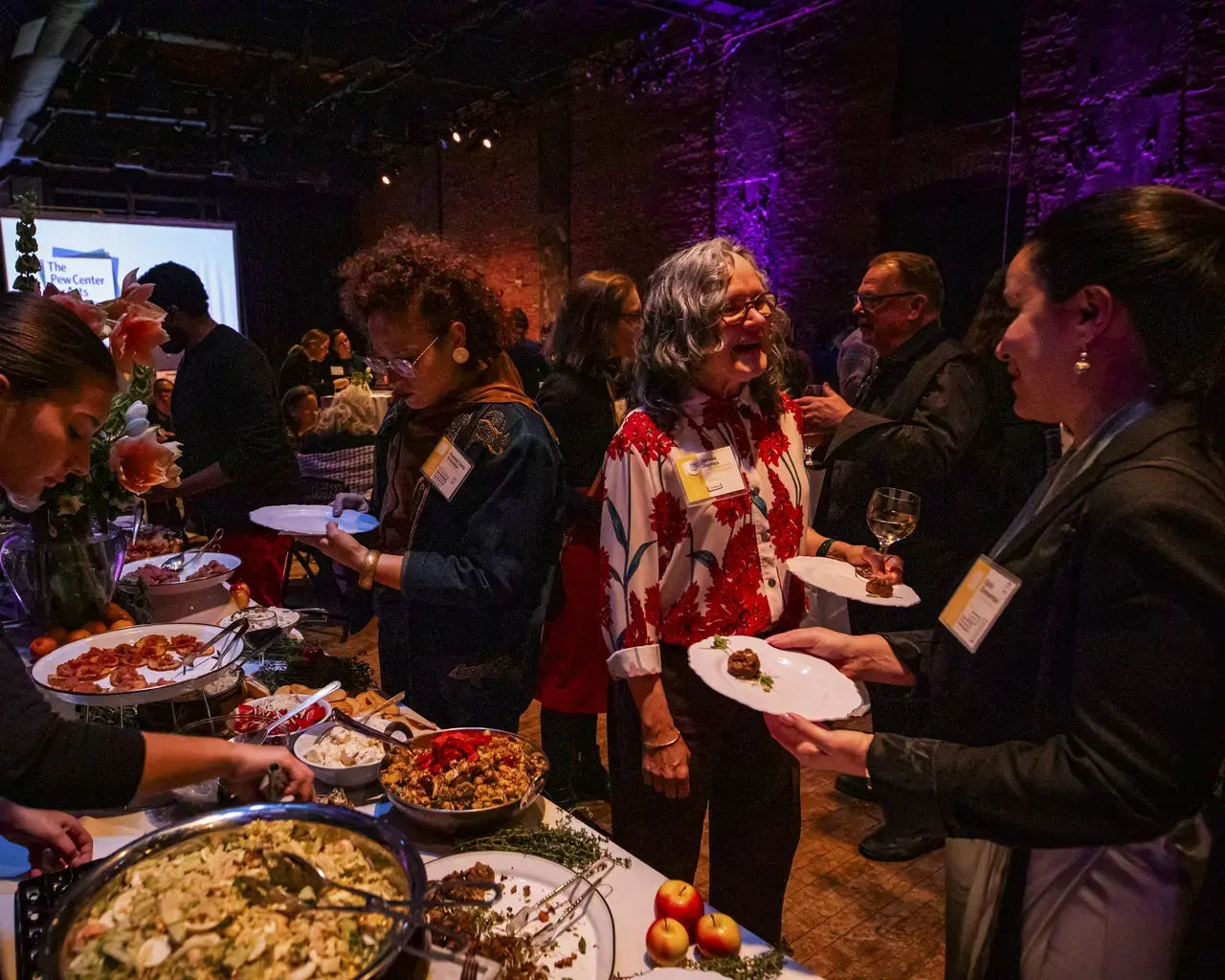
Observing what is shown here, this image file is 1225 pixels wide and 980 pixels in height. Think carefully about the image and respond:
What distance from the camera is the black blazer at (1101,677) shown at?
2.70 feet

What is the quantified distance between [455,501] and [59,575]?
87cm

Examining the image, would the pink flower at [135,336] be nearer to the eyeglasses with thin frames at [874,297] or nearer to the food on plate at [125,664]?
the food on plate at [125,664]

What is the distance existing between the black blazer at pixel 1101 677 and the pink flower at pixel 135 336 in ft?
5.17

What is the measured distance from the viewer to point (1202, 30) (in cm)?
406

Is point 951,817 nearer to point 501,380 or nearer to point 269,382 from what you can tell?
point 501,380

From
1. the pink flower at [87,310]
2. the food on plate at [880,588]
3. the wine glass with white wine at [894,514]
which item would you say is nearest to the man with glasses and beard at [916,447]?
the wine glass with white wine at [894,514]

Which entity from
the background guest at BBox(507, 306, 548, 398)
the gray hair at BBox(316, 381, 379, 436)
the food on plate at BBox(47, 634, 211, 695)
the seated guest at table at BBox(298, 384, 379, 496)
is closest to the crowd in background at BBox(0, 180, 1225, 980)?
the food on plate at BBox(47, 634, 211, 695)

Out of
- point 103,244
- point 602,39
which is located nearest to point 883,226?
point 602,39

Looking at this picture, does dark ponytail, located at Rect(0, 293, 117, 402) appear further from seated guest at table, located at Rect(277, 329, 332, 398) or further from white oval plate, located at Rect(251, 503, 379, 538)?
seated guest at table, located at Rect(277, 329, 332, 398)

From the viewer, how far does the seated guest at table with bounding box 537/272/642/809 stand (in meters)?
2.62

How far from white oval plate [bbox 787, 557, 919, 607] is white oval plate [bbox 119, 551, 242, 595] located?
1.55 metres

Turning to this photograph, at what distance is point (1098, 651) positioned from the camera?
87 centimetres

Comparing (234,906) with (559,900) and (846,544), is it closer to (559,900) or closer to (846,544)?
(559,900)

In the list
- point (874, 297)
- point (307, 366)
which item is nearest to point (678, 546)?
point (874, 297)
